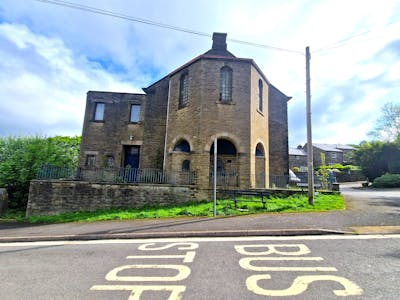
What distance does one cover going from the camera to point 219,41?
17078 millimetres

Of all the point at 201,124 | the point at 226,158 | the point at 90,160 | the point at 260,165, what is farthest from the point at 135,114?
the point at 260,165

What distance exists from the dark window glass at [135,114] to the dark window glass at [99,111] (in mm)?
2505

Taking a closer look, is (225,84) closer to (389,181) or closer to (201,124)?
(201,124)

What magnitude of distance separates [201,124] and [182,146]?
90.7 inches

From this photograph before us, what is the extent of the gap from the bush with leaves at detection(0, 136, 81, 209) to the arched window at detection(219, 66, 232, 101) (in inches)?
531

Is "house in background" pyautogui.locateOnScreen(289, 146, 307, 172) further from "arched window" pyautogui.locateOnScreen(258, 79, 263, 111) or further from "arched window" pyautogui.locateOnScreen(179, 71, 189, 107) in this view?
"arched window" pyautogui.locateOnScreen(179, 71, 189, 107)

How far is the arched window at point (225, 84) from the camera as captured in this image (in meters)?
14.3

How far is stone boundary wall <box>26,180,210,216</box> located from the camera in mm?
12031

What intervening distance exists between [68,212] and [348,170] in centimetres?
4328

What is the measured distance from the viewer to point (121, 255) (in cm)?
485

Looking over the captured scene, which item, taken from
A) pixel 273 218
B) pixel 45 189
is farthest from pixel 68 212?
pixel 273 218

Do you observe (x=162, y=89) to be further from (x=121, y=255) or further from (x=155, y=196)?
(x=121, y=255)


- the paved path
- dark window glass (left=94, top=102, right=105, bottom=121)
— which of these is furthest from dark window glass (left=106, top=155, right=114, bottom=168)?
the paved path

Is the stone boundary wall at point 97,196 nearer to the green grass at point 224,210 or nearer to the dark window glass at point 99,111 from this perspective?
the green grass at point 224,210
